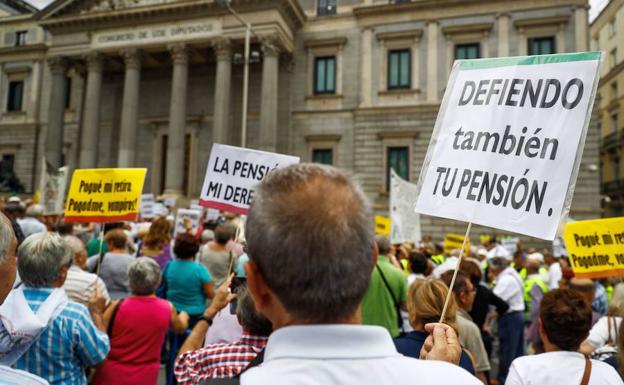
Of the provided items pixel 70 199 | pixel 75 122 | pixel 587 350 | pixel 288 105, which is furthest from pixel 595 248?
pixel 75 122

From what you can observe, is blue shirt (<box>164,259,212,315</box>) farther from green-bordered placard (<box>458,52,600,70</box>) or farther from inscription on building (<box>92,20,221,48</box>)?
inscription on building (<box>92,20,221,48</box>)

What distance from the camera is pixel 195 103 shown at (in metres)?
28.9

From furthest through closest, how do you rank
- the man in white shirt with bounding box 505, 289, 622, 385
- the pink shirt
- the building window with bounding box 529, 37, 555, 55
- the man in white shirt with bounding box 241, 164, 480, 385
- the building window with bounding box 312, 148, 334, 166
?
the building window with bounding box 312, 148, 334, 166 < the building window with bounding box 529, 37, 555, 55 < the pink shirt < the man in white shirt with bounding box 505, 289, 622, 385 < the man in white shirt with bounding box 241, 164, 480, 385

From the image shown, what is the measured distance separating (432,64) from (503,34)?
11.2 feet

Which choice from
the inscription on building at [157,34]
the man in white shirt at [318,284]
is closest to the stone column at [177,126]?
the inscription on building at [157,34]

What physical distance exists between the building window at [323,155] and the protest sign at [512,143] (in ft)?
77.6

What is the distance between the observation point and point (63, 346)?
3021mm

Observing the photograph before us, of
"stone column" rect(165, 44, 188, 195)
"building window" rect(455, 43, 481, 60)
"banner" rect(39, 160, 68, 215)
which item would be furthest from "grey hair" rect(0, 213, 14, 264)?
"building window" rect(455, 43, 481, 60)

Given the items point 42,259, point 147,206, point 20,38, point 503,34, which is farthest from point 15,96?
point 42,259

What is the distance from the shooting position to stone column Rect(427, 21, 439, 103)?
981 inches

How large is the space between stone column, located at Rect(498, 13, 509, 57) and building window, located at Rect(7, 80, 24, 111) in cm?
2903

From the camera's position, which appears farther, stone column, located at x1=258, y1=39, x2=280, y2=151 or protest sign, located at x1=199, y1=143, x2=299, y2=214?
stone column, located at x1=258, y1=39, x2=280, y2=151

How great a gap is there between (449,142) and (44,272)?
248 centimetres

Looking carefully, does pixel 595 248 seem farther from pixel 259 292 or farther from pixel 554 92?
pixel 259 292
